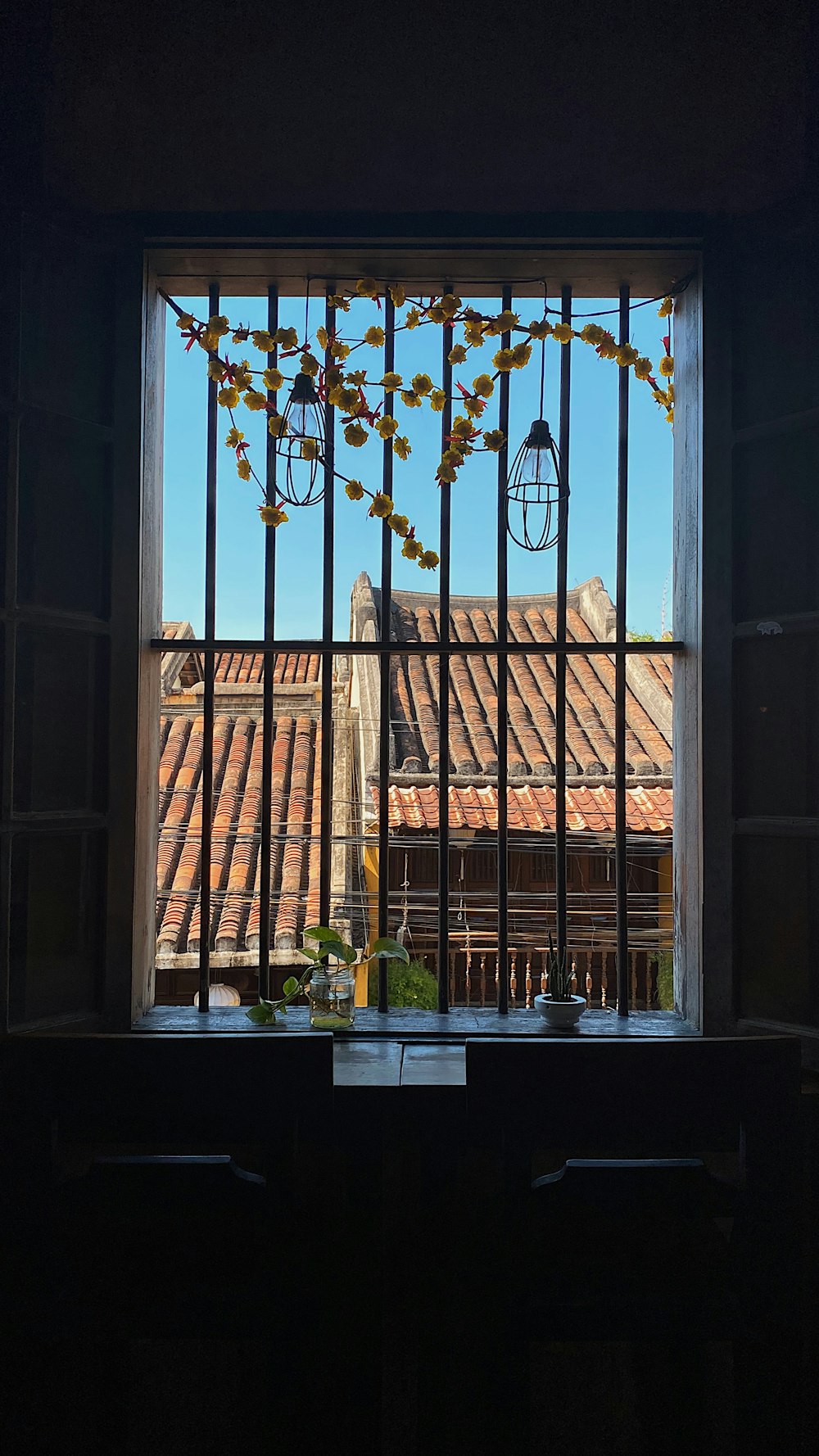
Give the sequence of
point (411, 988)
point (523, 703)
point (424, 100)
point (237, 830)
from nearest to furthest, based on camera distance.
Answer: point (424, 100)
point (411, 988)
point (237, 830)
point (523, 703)

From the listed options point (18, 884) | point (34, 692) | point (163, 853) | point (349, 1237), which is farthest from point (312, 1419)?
point (163, 853)

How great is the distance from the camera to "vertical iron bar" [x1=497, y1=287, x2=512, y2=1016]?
1.96 metres

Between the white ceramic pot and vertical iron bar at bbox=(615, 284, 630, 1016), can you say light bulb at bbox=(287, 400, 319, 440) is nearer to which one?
vertical iron bar at bbox=(615, 284, 630, 1016)

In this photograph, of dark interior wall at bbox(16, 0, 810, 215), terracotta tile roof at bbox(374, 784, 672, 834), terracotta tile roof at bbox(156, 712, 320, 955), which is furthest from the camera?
terracotta tile roof at bbox(156, 712, 320, 955)

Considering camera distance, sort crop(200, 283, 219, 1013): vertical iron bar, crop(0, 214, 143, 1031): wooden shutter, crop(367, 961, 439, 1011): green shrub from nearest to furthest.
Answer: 1. crop(0, 214, 143, 1031): wooden shutter
2. crop(200, 283, 219, 1013): vertical iron bar
3. crop(367, 961, 439, 1011): green shrub

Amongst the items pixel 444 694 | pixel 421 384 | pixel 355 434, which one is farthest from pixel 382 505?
pixel 444 694

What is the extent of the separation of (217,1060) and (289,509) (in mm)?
1262

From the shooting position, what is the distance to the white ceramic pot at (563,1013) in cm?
187

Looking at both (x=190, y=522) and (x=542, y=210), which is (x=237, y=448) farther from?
(x=542, y=210)

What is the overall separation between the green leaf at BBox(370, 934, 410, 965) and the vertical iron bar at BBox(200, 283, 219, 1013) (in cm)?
36

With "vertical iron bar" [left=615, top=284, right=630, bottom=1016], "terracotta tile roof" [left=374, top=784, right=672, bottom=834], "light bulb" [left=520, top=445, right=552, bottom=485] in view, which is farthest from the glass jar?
"terracotta tile roof" [left=374, top=784, right=672, bottom=834]

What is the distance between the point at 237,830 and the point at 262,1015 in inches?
132

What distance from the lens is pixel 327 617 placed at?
2.03 meters

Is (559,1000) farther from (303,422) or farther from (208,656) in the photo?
(303,422)
